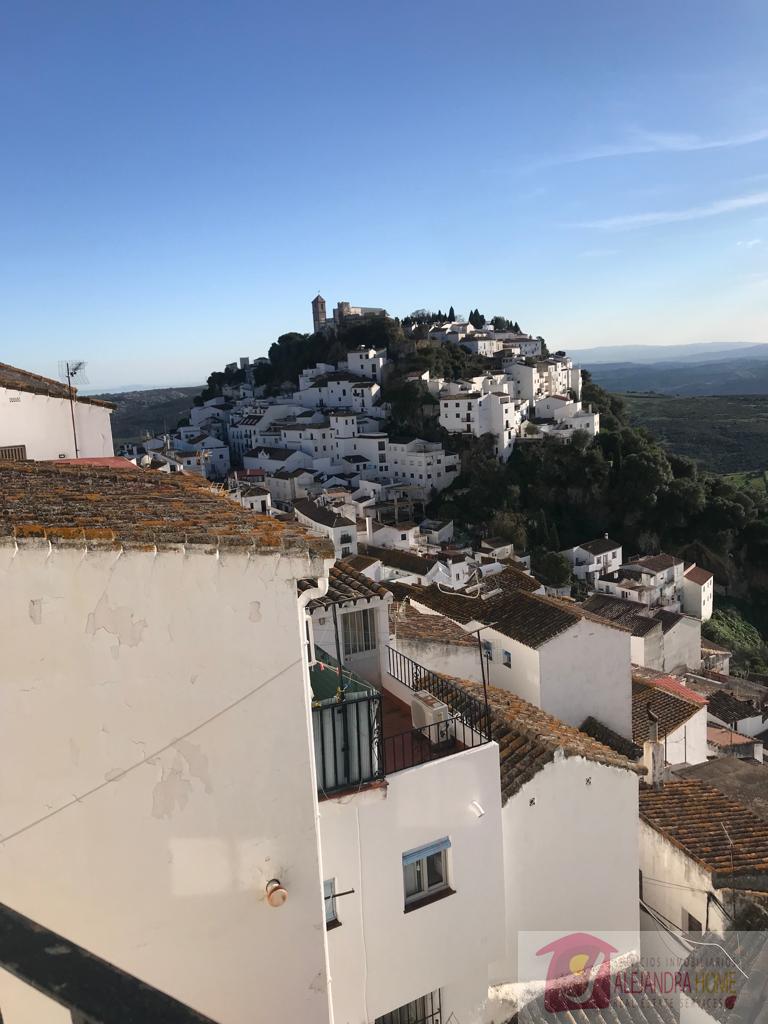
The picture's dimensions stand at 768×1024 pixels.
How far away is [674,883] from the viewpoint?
8.48 metres

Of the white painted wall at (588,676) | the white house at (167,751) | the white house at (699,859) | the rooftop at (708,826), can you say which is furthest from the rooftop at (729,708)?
the white house at (167,751)

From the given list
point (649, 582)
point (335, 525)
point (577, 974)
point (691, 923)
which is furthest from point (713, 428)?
point (577, 974)

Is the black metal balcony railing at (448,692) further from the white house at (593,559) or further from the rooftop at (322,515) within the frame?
the white house at (593,559)

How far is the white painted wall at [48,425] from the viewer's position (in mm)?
9062

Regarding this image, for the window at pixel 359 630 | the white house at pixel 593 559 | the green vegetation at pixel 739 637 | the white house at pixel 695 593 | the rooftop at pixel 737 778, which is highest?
the window at pixel 359 630

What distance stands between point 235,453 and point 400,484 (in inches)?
934

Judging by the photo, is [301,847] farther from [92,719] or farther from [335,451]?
[335,451]

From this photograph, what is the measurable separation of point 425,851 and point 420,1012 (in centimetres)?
169

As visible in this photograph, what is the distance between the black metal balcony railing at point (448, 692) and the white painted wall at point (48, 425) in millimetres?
5478

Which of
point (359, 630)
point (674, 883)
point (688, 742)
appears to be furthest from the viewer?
point (688, 742)

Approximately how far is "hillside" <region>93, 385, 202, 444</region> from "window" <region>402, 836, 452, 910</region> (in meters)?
88.3

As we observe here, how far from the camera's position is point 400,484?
65.9 metres

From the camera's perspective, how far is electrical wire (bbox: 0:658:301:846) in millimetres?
3414

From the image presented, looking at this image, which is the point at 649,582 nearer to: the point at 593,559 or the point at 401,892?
the point at 593,559
